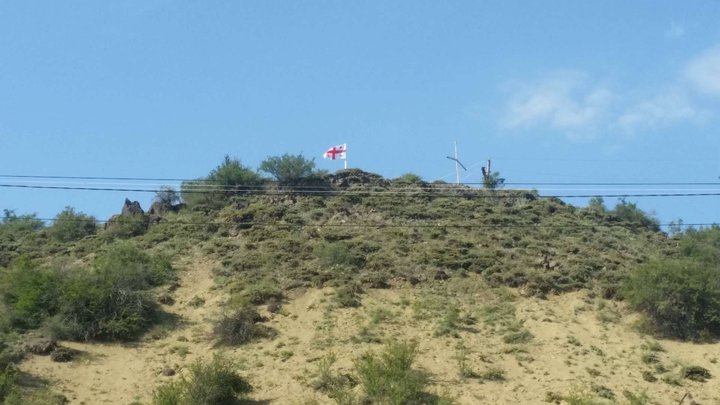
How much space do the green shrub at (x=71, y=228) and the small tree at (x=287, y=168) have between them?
12008mm

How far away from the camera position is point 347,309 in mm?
38438

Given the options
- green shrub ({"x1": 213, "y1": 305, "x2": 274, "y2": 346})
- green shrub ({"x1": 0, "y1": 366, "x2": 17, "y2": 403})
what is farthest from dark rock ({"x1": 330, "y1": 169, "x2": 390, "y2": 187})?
green shrub ({"x1": 0, "y1": 366, "x2": 17, "y2": 403})

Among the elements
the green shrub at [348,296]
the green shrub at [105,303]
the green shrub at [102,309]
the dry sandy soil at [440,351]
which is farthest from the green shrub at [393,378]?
the green shrub at [105,303]

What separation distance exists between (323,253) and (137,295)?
10176 mm

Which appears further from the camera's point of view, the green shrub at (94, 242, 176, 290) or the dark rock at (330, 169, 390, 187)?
the dark rock at (330, 169, 390, 187)

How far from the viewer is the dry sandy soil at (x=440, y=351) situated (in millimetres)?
31547

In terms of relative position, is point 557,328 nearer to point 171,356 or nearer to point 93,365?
point 171,356

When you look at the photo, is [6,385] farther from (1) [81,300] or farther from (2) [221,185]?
(2) [221,185]

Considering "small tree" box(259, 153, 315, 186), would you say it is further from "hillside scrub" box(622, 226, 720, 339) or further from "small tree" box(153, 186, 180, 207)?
"hillside scrub" box(622, 226, 720, 339)

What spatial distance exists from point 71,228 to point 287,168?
14.3 meters

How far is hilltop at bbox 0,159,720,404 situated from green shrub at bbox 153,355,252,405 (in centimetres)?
10

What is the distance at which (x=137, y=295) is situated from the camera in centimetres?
3803

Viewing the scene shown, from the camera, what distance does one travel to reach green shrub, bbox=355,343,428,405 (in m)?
29.0

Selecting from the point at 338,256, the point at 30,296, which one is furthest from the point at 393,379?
the point at 30,296
